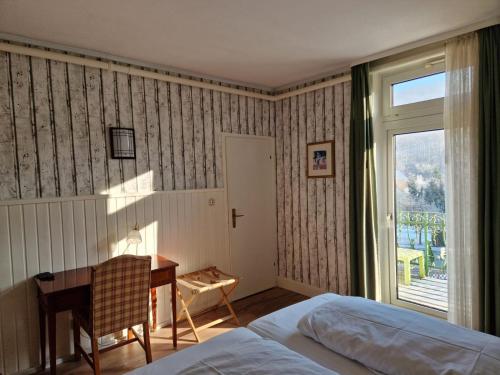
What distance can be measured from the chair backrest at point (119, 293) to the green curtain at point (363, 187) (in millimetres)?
2008

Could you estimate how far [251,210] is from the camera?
159 inches

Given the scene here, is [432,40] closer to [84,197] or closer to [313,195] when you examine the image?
[313,195]

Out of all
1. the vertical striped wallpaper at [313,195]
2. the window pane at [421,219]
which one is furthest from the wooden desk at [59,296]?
the window pane at [421,219]

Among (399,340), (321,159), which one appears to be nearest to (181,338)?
(399,340)

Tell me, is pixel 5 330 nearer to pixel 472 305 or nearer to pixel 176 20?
pixel 176 20

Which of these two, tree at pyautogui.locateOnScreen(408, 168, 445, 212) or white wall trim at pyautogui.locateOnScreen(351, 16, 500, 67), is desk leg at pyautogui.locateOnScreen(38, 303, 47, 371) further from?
white wall trim at pyautogui.locateOnScreen(351, 16, 500, 67)

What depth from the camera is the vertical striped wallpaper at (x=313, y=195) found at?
3.53m

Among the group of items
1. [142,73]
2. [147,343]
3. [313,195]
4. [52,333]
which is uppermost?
[142,73]

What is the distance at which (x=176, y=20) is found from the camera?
229cm

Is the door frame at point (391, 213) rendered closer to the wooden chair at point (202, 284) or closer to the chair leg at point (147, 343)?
the wooden chair at point (202, 284)

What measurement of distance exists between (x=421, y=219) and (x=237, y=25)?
2381 millimetres

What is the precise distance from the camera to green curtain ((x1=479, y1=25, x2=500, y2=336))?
2375 millimetres

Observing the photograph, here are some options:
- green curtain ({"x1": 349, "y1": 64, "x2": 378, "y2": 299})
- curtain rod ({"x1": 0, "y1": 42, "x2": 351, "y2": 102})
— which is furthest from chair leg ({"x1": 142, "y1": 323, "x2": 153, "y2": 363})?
curtain rod ({"x1": 0, "y1": 42, "x2": 351, "y2": 102})

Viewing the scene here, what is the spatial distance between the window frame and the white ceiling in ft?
1.10
